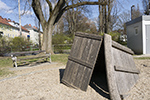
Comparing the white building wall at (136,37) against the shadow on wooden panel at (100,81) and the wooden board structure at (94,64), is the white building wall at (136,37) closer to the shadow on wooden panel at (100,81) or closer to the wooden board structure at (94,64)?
the shadow on wooden panel at (100,81)

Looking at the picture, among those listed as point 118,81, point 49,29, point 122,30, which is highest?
point 122,30

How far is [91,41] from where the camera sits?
399 cm

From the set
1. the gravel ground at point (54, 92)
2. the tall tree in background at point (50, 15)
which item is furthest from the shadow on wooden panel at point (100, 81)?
the tall tree in background at point (50, 15)

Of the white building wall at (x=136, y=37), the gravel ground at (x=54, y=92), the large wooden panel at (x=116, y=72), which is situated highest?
the white building wall at (x=136, y=37)

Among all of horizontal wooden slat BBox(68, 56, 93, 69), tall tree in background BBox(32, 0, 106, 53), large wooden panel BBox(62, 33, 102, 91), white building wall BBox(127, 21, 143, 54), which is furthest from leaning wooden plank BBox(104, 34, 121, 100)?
white building wall BBox(127, 21, 143, 54)

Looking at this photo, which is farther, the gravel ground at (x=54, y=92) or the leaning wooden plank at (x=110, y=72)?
the gravel ground at (x=54, y=92)

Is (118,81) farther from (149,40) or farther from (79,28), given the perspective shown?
(79,28)

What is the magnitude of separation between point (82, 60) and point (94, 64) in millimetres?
455

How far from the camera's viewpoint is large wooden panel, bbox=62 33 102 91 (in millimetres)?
3795

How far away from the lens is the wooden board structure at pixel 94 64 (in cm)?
343

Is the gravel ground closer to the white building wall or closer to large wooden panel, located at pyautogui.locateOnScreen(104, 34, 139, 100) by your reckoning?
large wooden panel, located at pyautogui.locateOnScreen(104, 34, 139, 100)

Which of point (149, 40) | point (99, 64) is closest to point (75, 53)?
point (99, 64)

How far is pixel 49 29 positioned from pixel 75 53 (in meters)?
11.0

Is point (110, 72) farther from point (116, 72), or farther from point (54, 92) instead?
point (54, 92)
